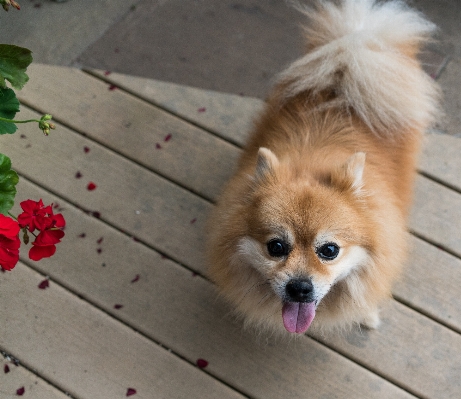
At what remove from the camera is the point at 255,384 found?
6.05 ft

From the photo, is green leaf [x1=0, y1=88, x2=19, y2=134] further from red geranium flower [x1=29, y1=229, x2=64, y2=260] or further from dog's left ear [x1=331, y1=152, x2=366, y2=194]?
dog's left ear [x1=331, y1=152, x2=366, y2=194]

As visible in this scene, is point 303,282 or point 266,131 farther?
point 266,131

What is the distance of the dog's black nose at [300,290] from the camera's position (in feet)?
4.75

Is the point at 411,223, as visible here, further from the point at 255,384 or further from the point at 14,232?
the point at 14,232

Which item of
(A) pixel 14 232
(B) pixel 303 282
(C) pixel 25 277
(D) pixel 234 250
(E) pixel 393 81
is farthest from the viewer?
(C) pixel 25 277

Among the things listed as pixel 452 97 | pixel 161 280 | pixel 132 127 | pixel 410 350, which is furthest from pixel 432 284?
pixel 132 127

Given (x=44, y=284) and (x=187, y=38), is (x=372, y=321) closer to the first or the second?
(x=44, y=284)

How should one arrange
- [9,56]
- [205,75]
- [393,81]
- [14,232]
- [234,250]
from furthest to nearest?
1. [205,75]
2. [393,81]
3. [234,250]
4. [9,56]
5. [14,232]

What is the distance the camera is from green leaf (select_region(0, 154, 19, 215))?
1.17m

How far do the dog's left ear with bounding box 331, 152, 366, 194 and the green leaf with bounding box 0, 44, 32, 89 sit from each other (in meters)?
0.84

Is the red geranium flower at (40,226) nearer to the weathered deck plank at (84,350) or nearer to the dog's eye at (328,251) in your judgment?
the dog's eye at (328,251)

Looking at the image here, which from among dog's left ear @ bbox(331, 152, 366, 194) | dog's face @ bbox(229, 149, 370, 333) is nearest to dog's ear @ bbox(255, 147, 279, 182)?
dog's face @ bbox(229, 149, 370, 333)

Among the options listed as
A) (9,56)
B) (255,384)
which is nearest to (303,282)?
(255,384)

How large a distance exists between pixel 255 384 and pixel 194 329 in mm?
290
